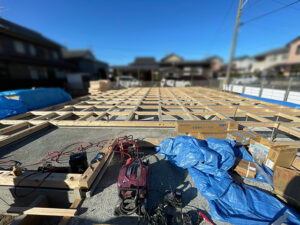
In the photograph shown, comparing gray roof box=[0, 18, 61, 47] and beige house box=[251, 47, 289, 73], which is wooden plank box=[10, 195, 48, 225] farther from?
beige house box=[251, 47, 289, 73]

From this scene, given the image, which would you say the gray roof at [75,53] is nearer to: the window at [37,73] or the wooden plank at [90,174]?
the window at [37,73]

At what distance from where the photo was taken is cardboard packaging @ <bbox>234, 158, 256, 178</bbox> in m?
2.02

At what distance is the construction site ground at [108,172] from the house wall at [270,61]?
122 ft

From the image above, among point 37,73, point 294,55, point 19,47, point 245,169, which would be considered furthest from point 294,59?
point 19,47

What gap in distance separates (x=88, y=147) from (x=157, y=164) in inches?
64.2

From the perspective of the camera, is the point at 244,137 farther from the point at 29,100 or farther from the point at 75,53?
the point at 75,53

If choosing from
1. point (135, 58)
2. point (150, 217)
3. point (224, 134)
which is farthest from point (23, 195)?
point (135, 58)

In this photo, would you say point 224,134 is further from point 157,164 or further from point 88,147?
point 88,147

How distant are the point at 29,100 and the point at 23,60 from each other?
40.3ft

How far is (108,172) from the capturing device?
88.8 inches

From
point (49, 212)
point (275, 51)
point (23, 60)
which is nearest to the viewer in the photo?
point (49, 212)

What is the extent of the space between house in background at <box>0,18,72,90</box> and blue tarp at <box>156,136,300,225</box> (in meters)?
16.2

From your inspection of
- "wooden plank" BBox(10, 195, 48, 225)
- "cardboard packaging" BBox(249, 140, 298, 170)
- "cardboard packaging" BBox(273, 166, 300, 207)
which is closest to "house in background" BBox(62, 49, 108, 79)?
"wooden plank" BBox(10, 195, 48, 225)

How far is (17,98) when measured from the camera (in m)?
4.30
